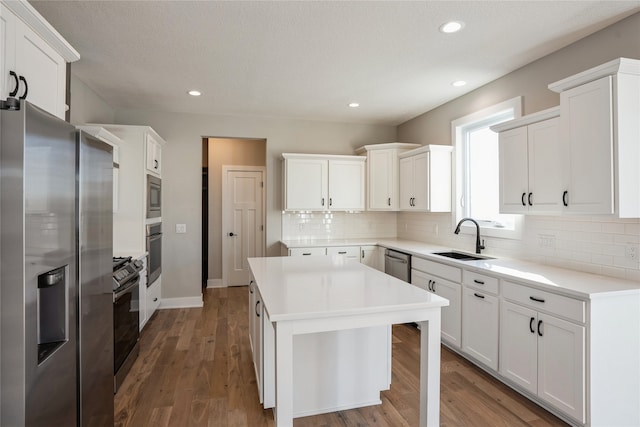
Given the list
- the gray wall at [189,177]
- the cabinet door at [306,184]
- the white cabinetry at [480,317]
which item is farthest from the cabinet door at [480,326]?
the gray wall at [189,177]

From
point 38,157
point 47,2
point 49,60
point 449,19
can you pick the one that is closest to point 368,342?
point 38,157

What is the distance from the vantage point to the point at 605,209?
2059mm

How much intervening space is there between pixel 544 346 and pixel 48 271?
2710 mm

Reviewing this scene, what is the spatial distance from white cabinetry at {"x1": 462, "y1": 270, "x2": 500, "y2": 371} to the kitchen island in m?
0.99

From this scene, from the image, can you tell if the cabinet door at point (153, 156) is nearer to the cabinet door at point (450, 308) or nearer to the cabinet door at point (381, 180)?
the cabinet door at point (381, 180)

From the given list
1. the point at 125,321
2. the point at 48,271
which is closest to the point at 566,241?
the point at 48,271

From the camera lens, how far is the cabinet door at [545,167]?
96.2 inches

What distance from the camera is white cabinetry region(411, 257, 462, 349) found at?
10.1 feet

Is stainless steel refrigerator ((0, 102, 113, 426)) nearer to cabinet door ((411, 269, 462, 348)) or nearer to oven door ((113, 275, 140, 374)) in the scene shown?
oven door ((113, 275, 140, 374))

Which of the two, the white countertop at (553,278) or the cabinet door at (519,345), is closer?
the white countertop at (553,278)

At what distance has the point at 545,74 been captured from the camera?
9.36 ft

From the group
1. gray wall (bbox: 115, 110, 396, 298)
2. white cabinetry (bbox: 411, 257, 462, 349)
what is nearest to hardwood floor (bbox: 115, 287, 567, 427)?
white cabinetry (bbox: 411, 257, 462, 349)

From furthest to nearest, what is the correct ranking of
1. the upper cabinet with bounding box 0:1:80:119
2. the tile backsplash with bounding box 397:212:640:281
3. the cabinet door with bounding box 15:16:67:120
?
the tile backsplash with bounding box 397:212:640:281
the cabinet door with bounding box 15:16:67:120
the upper cabinet with bounding box 0:1:80:119

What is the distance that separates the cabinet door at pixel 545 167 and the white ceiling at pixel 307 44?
27.3 inches
